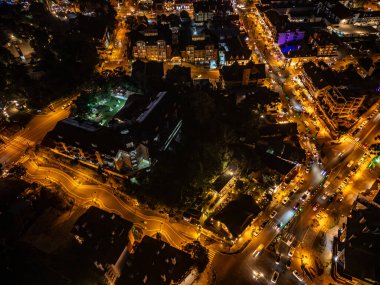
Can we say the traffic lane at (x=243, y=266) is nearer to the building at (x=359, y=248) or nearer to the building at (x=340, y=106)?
the building at (x=359, y=248)

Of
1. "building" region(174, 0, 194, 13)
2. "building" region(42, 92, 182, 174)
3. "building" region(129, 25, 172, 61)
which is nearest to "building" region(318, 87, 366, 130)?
"building" region(42, 92, 182, 174)

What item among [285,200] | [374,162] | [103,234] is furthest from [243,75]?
[103,234]

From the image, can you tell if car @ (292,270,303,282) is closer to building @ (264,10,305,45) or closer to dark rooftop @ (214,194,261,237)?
dark rooftop @ (214,194,261,237)

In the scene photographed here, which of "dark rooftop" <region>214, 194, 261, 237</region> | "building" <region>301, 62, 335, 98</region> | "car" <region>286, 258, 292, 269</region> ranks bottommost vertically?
"car" <region>286, 258, 292, 269</region>

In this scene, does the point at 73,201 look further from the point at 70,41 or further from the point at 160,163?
the point at 70,41

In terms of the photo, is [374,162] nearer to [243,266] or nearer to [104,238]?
[243,266]

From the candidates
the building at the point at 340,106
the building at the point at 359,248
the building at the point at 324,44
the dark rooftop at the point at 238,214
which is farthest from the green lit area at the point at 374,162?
the building at the point at 324,44
